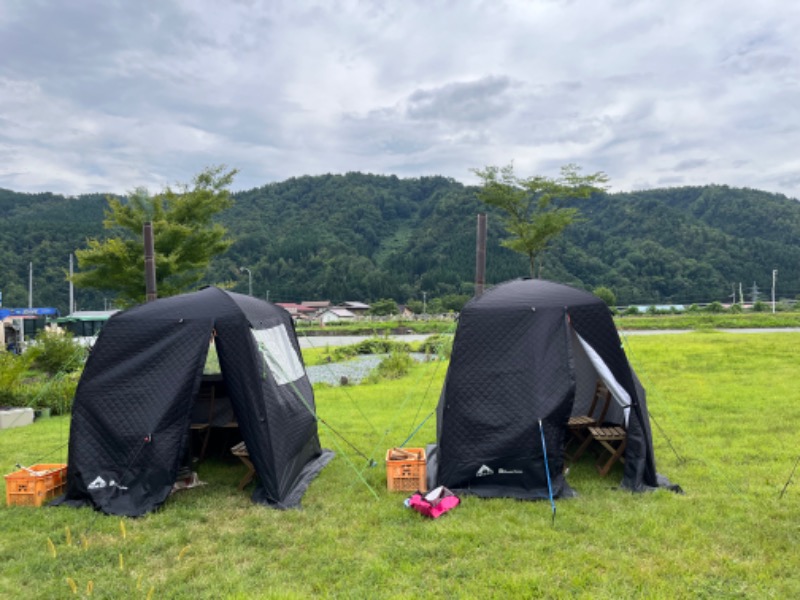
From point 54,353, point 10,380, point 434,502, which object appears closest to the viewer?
point 434,502

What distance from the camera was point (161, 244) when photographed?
16.8 m

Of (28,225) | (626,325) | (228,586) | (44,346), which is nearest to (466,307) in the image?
(228,586)

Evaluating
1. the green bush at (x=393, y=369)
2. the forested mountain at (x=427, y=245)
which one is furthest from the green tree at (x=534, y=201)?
the forested mountain at (x=427, y=245)

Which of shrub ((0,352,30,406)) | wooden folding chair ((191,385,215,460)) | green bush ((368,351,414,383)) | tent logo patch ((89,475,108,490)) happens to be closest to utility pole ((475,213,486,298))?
wooden folding chair ((191,385,215,460))

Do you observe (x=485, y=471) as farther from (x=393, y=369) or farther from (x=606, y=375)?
(x=393, y=369)

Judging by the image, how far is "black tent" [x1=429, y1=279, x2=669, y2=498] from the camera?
5023 mm

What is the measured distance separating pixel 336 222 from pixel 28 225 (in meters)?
31.4

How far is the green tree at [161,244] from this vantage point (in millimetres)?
16219

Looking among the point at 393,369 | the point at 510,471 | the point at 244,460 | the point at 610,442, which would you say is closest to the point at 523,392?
the point at 510,471

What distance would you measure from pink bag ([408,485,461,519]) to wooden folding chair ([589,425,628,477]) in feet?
5.62

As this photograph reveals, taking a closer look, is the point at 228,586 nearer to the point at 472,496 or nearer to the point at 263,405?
the point at 263,405

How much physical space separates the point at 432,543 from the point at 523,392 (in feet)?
5.44

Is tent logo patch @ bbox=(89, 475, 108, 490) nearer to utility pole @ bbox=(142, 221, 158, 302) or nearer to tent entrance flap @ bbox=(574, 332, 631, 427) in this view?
utility pole @ bbox=(142, 221, 158, 302)

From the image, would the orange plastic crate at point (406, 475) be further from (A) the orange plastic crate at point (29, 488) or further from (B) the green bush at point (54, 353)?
(B) the green bush at point (54, 353)
